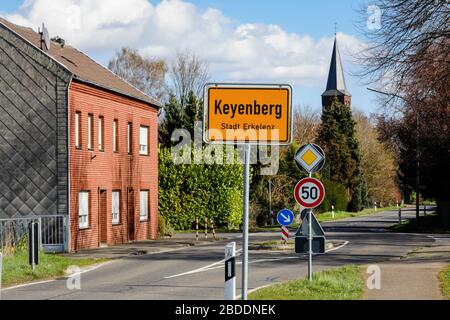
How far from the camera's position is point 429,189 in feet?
174

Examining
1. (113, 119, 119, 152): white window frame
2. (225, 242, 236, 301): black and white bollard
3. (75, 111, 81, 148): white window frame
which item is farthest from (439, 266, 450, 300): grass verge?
(113, 119, 119, 152): white window frame

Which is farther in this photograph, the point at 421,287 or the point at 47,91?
the point at 47,91

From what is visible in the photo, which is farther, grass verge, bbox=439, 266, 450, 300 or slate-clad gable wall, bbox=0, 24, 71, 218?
slate-clad gable wall, bbox=0, 24, 71, 218

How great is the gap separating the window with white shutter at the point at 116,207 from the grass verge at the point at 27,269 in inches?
416

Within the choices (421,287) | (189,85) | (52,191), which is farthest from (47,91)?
(189,85)

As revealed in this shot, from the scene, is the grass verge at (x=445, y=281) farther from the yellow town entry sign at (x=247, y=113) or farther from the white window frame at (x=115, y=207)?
the white window frame at (x=115, y=207)

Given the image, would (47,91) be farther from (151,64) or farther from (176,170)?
(151,64)

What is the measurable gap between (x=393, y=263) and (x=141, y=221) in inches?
664

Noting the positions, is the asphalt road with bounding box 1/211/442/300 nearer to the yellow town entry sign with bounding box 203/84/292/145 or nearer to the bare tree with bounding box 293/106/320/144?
the yellow town entry sign with bounding box 203/84/292/145

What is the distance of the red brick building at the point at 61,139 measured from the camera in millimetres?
31219

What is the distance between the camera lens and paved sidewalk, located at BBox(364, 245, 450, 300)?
15.4m

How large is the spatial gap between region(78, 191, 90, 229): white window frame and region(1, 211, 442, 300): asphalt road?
3710 millimetres

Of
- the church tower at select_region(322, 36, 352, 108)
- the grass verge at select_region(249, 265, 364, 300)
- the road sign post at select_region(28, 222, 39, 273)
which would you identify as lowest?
the grass verge at select_region(249, 265, 364, 300)

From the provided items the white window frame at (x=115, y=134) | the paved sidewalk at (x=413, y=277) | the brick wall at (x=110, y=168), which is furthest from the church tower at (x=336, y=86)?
the paved sidewalk at (x=413, y=277)
